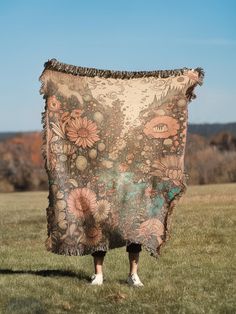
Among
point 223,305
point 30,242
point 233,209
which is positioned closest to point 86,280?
point 223,305

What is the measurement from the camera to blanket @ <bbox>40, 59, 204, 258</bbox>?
951 centimetres

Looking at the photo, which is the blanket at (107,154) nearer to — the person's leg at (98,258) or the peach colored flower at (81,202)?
the peach colored flower at (81,202)

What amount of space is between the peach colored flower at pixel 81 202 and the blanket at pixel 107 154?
14 mm

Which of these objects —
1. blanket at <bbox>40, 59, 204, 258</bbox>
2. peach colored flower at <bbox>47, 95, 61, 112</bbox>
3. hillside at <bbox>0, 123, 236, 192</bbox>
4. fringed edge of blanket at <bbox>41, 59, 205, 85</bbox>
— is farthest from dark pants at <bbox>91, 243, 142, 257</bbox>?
hillside at <bbox>0, 123, 236, 192</bbox>

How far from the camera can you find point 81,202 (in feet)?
31.5

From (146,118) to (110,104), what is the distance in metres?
0.54

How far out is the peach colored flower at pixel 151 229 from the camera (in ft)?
30.7

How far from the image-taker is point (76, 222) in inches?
377

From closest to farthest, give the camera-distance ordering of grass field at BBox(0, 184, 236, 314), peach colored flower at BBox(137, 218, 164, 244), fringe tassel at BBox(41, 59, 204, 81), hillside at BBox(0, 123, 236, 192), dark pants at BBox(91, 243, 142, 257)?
grass field at BBox(0, 184, 236, 314), peach colored flower at BBox(137, 218, 164, 244), dark pants at BBox(91, 243, 142, 257), fringe tassel at BBox(41, 59, 204, 81), hillside at BBox(0, 123, 236, 192)

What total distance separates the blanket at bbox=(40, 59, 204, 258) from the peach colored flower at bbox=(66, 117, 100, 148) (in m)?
0.01

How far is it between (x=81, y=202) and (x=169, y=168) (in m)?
1.32

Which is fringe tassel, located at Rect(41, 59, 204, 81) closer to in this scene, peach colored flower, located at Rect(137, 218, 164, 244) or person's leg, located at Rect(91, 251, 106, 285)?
peach colored flower, located at Rect(137, 218, 164, 244)

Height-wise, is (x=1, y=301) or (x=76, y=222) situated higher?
(x=76, y=222)

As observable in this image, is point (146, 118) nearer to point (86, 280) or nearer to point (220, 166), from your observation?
point (86, 280)
